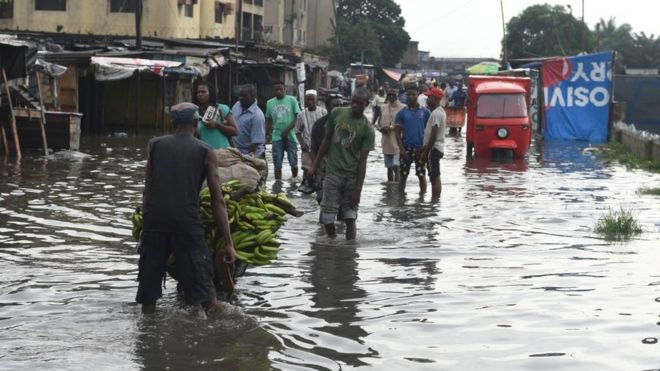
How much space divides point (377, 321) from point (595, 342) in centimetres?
149

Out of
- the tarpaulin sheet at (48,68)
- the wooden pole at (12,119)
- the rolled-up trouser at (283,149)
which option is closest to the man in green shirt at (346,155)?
the rolled-up trouser at (283,149)

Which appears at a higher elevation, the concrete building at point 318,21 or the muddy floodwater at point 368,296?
the concrete building at point 318,21

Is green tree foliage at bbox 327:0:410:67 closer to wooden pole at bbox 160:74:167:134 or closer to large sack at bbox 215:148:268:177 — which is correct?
A: wooden pole at bbox 160:74:167:134

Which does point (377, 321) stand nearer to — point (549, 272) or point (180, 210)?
point (180, 210)

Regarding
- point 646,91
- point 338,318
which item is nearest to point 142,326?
point 338,318

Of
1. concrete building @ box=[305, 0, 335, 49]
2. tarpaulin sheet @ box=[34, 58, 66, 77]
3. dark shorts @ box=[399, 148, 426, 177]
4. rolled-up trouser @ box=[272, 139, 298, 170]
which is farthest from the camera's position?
concrete building @ box=[305, 0, 335, 49]

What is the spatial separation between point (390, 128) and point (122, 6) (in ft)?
108

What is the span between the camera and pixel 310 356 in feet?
21.1

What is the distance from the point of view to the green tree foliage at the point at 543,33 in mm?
87562

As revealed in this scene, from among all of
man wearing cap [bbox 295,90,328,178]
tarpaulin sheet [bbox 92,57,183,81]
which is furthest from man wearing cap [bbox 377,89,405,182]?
tarpaulin sheet [bbox 92,57,183,81]

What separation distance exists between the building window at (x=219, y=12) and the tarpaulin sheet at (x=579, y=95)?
1070 inches

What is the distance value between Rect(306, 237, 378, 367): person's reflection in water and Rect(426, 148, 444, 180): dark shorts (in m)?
3.87

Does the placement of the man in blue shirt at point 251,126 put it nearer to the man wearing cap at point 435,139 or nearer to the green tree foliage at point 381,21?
the man wearing cap at point 435,139

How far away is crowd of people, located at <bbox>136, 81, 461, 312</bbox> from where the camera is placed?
673cm
